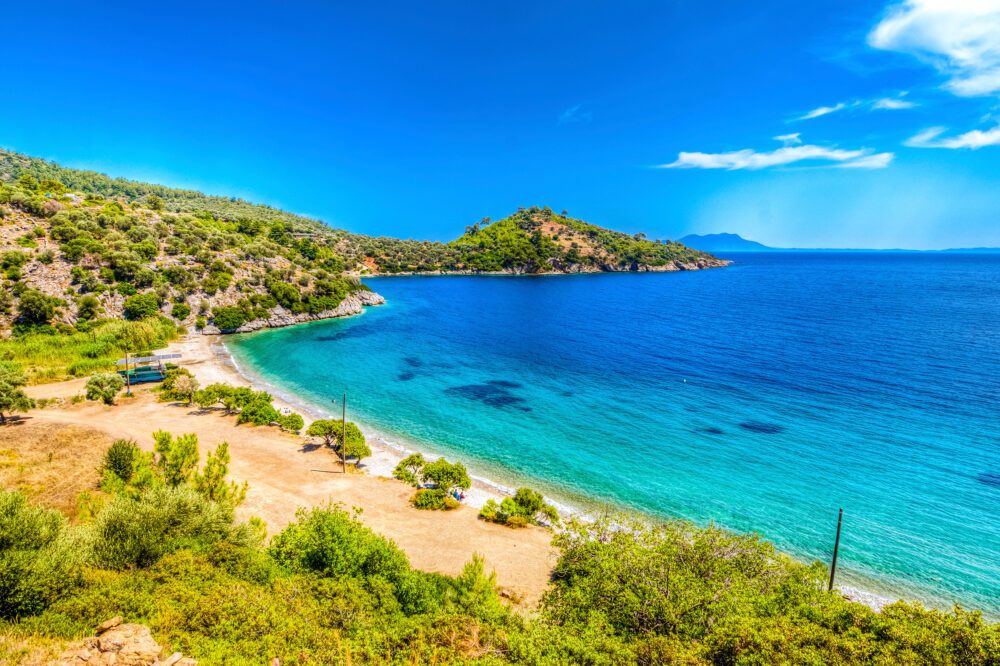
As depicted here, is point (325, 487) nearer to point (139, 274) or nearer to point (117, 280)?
point (139, 274)

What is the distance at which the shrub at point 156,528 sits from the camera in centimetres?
1217

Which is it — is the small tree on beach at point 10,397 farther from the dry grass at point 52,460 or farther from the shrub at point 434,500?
the shrub at point 434,500

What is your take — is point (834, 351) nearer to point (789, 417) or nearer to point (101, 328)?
point (789, 417)

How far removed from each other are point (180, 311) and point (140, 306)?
5.39 meters

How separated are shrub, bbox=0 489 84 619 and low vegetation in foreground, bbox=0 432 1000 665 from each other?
0.04 meters

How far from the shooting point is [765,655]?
30.1ft

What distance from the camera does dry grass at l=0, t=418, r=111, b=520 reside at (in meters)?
17.8

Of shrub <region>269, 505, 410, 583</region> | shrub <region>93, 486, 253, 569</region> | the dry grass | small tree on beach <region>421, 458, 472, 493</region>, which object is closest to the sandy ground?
the dry grass

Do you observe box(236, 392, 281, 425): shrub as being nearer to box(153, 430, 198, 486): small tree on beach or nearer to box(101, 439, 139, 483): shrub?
box(153, 430, 198, 486): small tree on beach

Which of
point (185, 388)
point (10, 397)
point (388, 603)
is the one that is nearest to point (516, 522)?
point (388, 603)

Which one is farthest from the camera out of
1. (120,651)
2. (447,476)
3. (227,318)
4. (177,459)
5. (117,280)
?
(227,318)

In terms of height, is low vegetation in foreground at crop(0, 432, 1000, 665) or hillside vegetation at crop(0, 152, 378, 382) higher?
hillside vegetation at crop(0, 152, 378, 382)

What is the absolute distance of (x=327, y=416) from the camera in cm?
3628

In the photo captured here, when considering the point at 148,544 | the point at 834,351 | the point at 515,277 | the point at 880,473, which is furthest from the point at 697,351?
the point at 515,277
